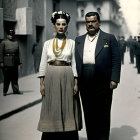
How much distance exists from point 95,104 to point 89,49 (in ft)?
2.70

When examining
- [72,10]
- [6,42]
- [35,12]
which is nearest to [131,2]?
[72,10]

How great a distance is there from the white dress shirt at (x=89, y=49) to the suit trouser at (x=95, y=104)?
0.10 metres

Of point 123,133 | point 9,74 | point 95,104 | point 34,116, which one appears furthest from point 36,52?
point 95,104

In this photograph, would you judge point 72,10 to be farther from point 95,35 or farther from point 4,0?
point 95,35

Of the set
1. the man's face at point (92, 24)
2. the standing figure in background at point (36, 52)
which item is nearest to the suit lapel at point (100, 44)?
the man's face at point (92, 24)

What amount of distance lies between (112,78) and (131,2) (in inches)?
3339

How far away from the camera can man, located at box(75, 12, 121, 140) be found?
475 cm

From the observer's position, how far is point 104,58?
475 centimetres

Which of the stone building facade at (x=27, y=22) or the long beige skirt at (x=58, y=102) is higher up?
the stone building facade at (x=27, y=22)

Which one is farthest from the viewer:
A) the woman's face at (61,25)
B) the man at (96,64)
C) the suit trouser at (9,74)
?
the suit trouser at (9,74)

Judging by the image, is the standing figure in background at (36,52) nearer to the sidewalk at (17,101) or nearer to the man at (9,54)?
the sidewalk at (17,101)

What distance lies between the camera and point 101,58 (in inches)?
187

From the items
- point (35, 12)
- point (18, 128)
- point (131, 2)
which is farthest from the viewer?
point (131, 2)

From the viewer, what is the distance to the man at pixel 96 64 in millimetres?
4746
